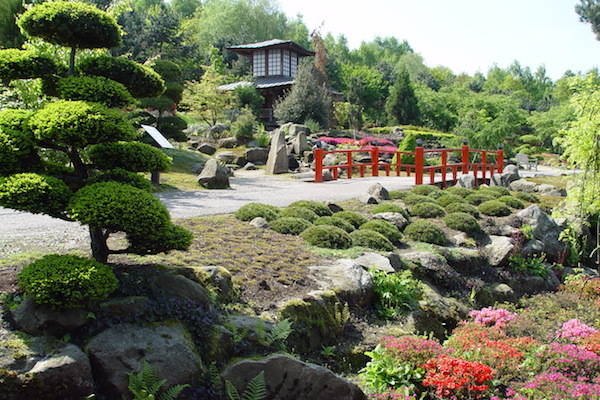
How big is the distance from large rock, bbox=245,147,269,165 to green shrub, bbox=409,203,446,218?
35.2ft

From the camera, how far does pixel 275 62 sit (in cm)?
3547

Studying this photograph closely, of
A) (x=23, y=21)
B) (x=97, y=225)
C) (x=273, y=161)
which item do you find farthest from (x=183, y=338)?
(x=273, y=161)

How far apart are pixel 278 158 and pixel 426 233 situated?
10.1 m

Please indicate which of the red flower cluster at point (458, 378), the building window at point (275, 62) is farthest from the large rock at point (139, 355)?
the building window at point (275, 62)

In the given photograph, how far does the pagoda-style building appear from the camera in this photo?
113ft

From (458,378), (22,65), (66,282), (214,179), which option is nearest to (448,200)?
(214,179)

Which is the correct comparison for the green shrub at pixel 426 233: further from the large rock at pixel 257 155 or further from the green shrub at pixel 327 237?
the large rock at pixel 257 155

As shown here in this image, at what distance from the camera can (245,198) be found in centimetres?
1223

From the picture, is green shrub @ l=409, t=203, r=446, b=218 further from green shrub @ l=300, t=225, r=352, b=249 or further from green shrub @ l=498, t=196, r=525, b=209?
green shrub @ l=300, t=225, r=352, b=249

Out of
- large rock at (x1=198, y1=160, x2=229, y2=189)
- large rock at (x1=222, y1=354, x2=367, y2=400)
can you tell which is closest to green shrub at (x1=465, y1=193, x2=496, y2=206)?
large rock at (x1=198, y1=160, x2=229, y2=189)

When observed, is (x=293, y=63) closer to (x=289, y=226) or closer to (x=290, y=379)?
(x=289, y=226)

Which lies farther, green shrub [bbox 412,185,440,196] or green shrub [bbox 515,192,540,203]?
green shrub [bbox 515,192,540,203]

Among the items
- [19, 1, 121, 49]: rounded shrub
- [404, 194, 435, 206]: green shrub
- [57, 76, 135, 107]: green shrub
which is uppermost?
[19, 1, 121, 49]: rounded shrub

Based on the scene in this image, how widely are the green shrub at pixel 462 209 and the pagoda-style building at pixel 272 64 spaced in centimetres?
2272
